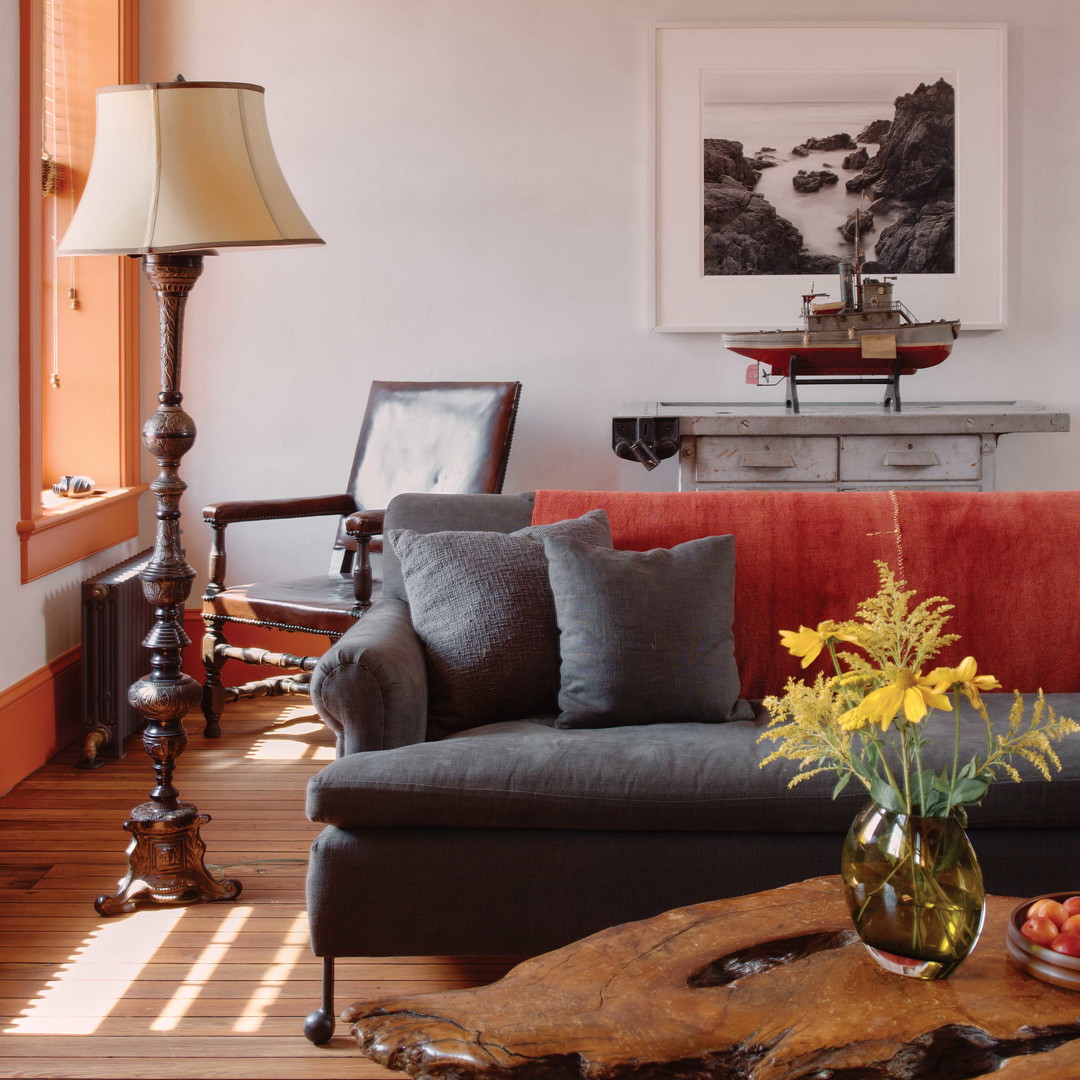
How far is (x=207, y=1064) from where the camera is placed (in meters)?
1.84

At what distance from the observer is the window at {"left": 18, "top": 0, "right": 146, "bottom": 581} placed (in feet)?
12.2

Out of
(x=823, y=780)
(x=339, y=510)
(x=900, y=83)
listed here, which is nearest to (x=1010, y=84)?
(x=900, y=83)

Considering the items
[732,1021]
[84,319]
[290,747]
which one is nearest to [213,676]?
[290,747]

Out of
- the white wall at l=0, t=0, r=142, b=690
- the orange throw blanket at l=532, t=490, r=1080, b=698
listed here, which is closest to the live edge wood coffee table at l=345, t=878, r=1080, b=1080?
the orange throw blanket at l=532, t=490, r=1080, b=698

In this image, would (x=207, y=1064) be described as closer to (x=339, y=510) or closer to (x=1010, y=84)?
(x=339, y=510)

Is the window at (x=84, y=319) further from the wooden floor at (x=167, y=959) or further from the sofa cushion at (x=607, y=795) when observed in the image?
the sofa cushion at (x=607, y=795)

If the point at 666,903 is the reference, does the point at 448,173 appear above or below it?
above

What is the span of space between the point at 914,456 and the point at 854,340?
0.40 meters

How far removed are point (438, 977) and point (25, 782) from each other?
1.58m

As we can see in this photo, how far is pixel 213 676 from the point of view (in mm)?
3678

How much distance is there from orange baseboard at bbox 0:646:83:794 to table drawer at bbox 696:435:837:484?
1919mm

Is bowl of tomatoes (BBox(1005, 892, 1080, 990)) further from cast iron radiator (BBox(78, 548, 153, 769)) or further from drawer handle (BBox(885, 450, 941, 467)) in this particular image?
cast iron radiator (BBox(78, 548, 153, 769))

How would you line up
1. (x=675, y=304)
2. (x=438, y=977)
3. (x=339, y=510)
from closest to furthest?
(x=438, y=977) → (x=339, y=510) → (x=675, y=304)

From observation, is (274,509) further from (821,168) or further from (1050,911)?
(1050,911)
